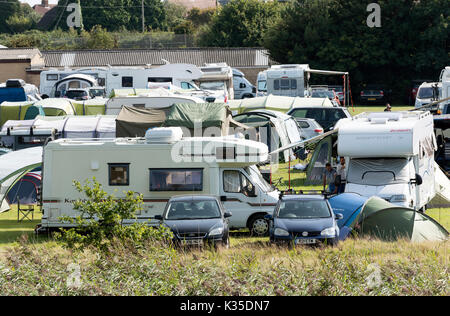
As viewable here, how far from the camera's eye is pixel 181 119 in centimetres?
2348

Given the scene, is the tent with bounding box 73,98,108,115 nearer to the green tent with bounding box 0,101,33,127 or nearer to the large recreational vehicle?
the green tent with bounding box 0,101,33,127

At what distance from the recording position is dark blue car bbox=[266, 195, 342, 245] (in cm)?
1488

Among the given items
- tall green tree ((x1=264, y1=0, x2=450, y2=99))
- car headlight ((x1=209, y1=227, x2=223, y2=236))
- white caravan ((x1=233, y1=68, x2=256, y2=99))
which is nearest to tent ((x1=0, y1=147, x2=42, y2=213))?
car headlight ((x1=209, y1=227, x2=223, y2=236))

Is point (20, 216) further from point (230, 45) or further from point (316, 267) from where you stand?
point (230, 45)

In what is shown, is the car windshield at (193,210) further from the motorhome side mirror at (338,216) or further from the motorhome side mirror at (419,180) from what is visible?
the motorhome side mirror at (419,180)

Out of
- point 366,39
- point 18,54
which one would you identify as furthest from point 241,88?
point 18,54

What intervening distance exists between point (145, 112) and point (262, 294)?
51.7ft

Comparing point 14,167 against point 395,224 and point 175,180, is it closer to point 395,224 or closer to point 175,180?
point 175,180

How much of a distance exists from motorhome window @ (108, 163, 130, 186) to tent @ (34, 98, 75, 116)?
14.1m

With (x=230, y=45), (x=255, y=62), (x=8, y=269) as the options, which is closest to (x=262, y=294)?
(x=8, y=269)

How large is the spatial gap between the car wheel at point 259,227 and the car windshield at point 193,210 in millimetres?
2005

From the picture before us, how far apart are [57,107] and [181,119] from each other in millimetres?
9537

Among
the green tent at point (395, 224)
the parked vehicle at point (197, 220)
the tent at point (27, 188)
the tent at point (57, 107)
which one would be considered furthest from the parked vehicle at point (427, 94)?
the parked vehicle at point (197, 220)

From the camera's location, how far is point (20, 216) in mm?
20734
